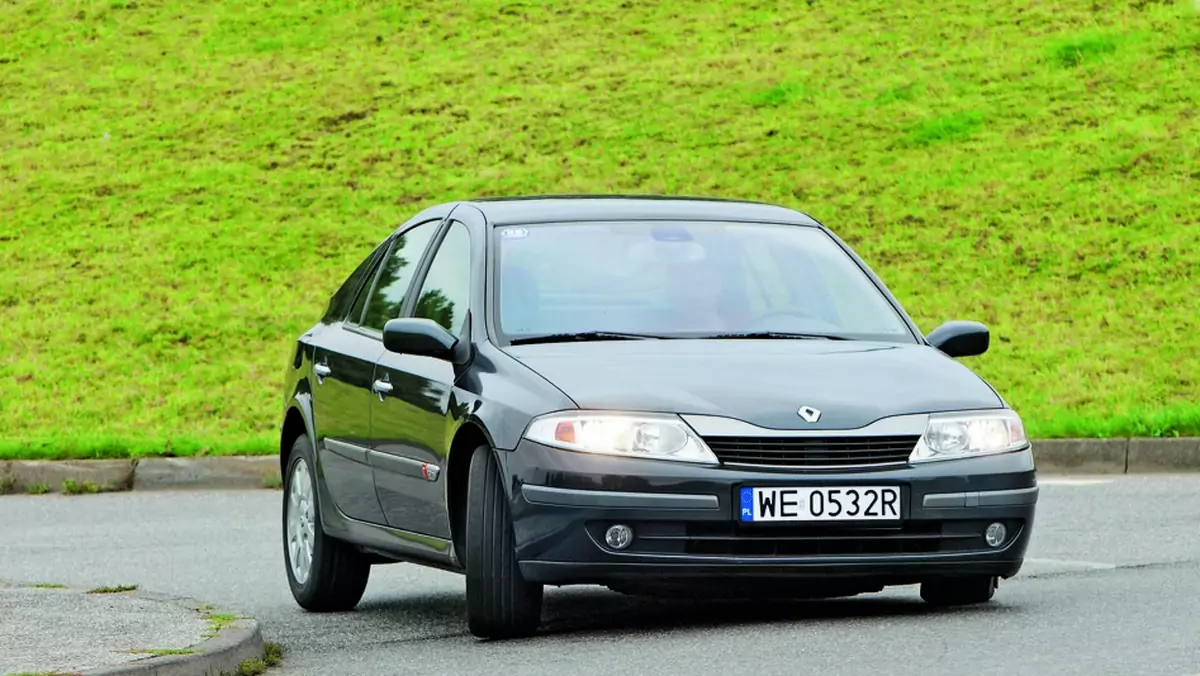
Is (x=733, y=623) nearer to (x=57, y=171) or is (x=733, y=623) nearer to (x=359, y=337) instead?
(x=359, y=337)

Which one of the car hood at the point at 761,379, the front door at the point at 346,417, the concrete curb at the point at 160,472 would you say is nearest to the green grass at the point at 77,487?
the concrete curb at the point at 160,472

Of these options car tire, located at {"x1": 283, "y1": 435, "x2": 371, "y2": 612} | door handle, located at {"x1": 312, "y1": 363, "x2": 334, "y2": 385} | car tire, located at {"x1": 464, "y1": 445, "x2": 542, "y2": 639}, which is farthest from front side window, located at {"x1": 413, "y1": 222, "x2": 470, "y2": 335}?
car tire, located at {"x1": 283, "y1": 435, "x2": 371, "y2": 612}

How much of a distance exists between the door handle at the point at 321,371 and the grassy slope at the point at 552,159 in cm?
762

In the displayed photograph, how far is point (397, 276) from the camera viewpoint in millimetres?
9250

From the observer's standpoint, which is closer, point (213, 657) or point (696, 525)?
point (213, 657)

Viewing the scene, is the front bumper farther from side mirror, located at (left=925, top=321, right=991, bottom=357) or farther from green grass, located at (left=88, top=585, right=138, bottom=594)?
green grass, located at (left=88, top=585, right=138, bottom=594)

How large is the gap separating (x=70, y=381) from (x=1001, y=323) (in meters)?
8.80

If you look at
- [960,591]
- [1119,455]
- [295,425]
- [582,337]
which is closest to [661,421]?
[582,337]

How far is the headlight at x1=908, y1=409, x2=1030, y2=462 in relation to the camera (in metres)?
7.32

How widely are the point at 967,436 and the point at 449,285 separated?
2.20 meters

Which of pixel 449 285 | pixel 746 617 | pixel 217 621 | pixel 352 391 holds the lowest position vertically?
pixel 746 617

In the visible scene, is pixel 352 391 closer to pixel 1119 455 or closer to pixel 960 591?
pixel 960 591

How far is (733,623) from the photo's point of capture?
7781 millimetres

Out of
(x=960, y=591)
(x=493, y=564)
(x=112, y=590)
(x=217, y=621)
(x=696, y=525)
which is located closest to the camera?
(x=696, y=525)
